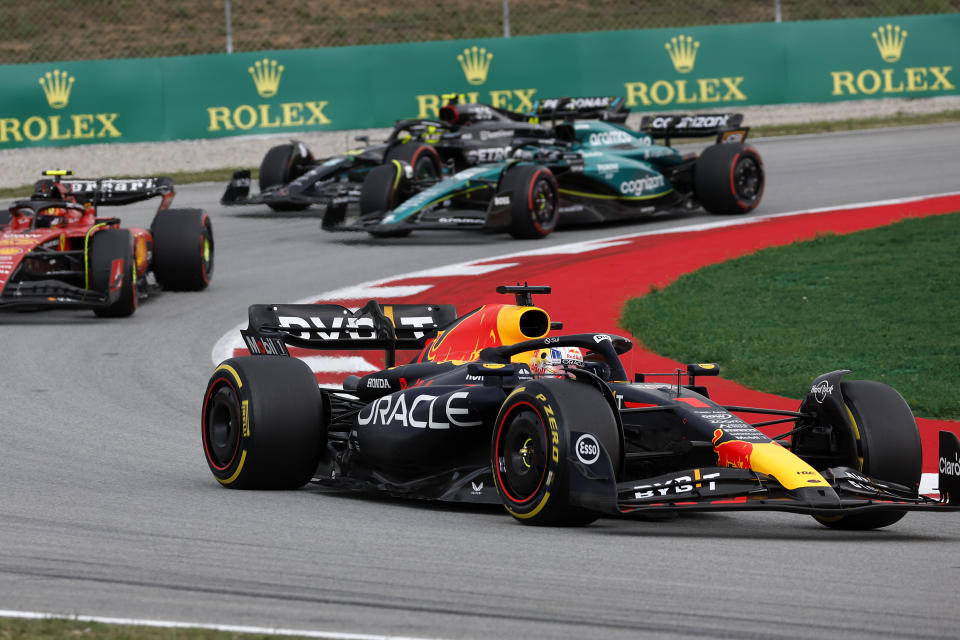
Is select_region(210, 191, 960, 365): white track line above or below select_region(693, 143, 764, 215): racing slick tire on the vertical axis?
below

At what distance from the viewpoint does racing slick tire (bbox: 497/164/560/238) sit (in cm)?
2005

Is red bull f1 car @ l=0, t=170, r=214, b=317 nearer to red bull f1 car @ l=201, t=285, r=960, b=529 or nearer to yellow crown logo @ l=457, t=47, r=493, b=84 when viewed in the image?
red bull f1 car @ l=201, t=285, r=960, b=529

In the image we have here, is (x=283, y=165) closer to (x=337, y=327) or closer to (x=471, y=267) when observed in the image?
(x=471, y=267)

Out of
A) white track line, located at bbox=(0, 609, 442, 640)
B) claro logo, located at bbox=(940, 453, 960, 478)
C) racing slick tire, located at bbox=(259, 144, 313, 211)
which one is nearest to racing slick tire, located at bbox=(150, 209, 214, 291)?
racing slick tire, located at bbox=(259, 144, 313, 211)

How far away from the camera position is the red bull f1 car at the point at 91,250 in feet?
50.8

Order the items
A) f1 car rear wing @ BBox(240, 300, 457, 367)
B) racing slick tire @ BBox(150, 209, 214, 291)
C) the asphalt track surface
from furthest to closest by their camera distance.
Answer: racing slick tire @ BBox(150, 209, 214, 291)
f1 car rear wing @ BBox(240, 300, 457, 367)
the asphalt track surface

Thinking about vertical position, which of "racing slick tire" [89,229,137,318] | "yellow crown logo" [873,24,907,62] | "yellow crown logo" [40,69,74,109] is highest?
"yellow crown logo" [873,24,907,62]

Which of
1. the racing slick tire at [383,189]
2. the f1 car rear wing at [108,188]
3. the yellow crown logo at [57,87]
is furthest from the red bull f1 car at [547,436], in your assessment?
the yellow crown logo at [57,87]

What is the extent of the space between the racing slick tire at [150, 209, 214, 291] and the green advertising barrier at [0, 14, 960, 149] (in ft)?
31.3

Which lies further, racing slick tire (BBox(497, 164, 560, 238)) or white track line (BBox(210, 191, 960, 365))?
racing slick tire (BBox(497, 164, 560, 238))

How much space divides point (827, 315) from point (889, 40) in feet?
55.8

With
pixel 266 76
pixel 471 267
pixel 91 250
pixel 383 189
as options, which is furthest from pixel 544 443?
pixel 266 76

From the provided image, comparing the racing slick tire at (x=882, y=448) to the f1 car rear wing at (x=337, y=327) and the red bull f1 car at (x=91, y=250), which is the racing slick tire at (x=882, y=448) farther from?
the red bull f1 car at (x=91, y=250)

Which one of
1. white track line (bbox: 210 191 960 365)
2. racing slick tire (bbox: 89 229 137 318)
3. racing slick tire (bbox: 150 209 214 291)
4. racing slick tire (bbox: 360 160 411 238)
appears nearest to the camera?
white track line (bbox: 210 191 960 365)
